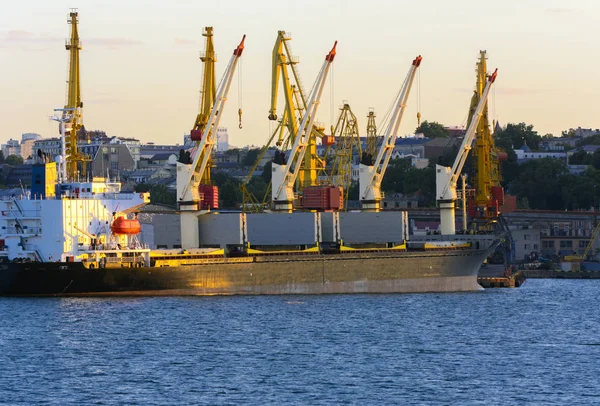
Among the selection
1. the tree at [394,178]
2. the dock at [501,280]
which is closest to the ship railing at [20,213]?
the dock at [501,280]

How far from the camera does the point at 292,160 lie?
83250 mm

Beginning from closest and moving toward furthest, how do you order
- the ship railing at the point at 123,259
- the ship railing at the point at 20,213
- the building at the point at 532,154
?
1. the ship railing at the point at 123,259
2. the ship railing at the point at 20,213
3. the building at the point at 532,154

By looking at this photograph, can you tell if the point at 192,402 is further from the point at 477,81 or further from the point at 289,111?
the point at 477,81

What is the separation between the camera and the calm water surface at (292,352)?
144 ft

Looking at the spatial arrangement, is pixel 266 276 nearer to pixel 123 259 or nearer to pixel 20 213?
pixel 123 259

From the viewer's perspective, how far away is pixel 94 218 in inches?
2849

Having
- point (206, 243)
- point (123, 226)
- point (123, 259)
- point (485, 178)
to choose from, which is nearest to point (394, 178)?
point (485, 178)

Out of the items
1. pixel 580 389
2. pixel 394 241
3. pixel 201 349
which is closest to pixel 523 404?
pixel 580 389

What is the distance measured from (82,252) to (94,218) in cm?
303

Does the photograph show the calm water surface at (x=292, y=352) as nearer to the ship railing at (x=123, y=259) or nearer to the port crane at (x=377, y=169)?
the ship railing at (x=123, y=259)

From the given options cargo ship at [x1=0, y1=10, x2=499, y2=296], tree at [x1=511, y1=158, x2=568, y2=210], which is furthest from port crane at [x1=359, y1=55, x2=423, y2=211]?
tree at [x1=511, y1=158, x2=568, y2=210]

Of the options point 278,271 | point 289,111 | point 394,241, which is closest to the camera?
point 278,271

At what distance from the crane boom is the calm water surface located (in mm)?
8680

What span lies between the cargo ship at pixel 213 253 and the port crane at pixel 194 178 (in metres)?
1.53
